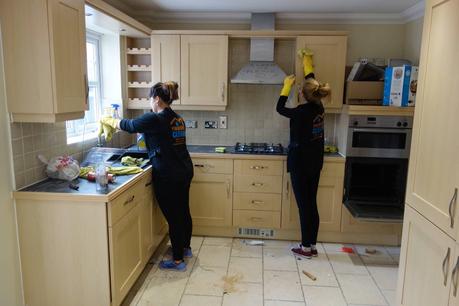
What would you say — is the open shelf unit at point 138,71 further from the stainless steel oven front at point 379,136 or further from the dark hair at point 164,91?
the stainless steel oven front at point 379,136

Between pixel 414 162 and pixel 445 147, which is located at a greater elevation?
pixel 445 147

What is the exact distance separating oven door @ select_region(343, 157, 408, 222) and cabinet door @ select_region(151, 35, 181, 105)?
192cm

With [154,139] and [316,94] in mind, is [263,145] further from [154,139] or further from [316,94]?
[154,139]

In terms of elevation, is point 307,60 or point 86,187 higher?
point 307,60

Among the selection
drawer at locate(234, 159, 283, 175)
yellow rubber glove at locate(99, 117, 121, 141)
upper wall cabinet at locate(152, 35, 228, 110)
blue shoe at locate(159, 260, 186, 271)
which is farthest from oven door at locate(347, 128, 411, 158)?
yellow rubber glove at locate(99, 117, 121, 141)

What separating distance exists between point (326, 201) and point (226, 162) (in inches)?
41.0

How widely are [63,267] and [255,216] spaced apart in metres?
1.84

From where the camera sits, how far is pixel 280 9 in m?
3.41

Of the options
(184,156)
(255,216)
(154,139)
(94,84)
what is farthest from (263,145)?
(94,84)

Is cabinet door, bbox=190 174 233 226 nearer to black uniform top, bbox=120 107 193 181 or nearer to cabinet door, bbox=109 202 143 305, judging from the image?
black uniform top, bbox=120 107 193 181

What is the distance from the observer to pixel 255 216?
3.43 m

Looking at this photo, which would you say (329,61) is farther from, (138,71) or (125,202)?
(125,202)

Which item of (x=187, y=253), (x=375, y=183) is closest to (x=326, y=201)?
(x=375, y=183)

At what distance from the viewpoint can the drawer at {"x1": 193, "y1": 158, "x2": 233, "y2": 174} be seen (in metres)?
3.36
